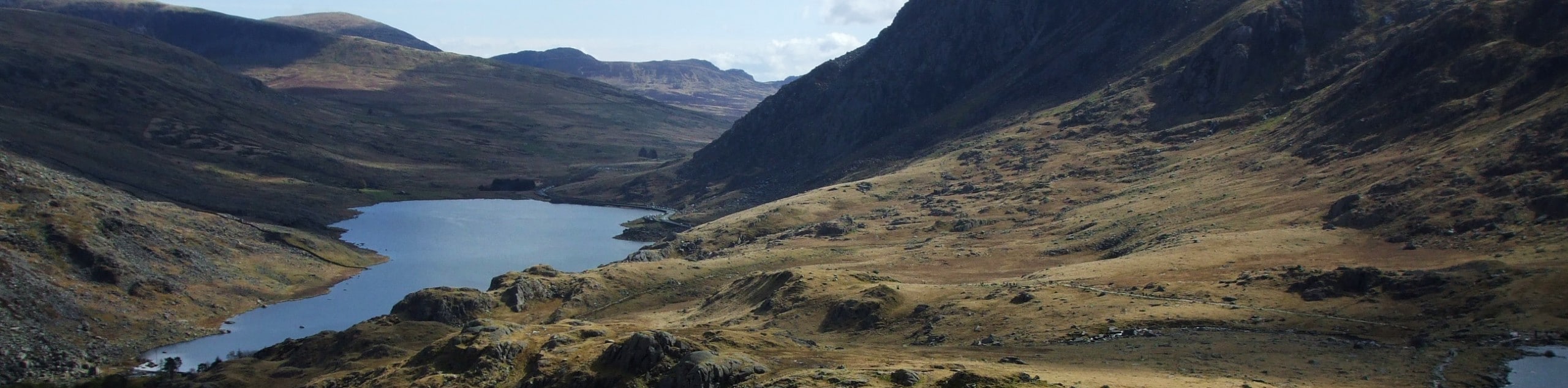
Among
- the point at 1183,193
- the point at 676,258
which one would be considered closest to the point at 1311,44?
the point at 1183,193

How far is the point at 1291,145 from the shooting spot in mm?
148125

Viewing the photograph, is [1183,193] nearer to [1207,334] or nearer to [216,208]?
[1207,334]

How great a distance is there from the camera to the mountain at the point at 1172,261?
70.4 meters

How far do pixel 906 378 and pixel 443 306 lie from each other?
6507cm

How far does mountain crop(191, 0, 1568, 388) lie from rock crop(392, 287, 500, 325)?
0.51m

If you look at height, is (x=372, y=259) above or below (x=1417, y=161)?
below

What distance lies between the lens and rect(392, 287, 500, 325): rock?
4407 inches

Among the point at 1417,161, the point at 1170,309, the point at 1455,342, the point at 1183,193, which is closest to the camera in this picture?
the point at 1455,342

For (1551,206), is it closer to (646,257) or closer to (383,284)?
(646,257)

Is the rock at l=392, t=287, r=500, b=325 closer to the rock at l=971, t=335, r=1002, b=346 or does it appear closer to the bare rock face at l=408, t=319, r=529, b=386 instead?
the bare rock face at l=408, t=319, r=529, b=386

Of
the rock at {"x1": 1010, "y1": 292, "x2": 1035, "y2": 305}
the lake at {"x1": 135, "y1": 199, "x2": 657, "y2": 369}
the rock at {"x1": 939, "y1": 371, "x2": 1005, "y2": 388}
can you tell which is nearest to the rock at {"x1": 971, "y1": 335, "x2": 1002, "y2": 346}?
the rock at {"x1": 1010, "y1": 292, "x2": 1035, "y2": 305}

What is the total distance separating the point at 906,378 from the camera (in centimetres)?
6138

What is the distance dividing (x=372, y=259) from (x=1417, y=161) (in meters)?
143

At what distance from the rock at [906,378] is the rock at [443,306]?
62135 mm
